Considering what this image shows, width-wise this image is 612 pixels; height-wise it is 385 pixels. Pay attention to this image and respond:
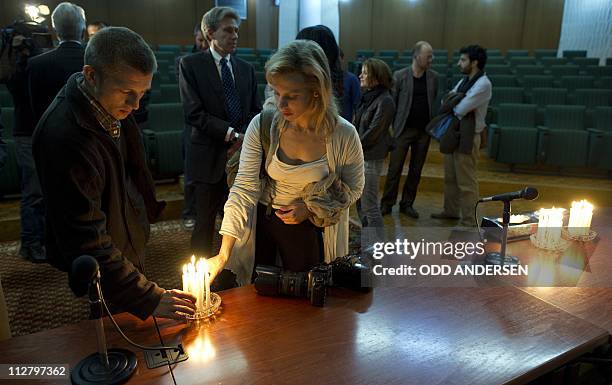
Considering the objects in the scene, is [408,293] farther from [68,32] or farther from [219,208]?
[68,32]

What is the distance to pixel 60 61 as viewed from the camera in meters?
2.30

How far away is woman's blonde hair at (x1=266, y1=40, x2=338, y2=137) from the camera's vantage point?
1450mm

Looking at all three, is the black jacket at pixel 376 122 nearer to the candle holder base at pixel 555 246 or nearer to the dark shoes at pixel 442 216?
the dark shoes at pixel 442 216

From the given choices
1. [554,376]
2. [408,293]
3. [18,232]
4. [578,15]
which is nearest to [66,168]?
[408,293]

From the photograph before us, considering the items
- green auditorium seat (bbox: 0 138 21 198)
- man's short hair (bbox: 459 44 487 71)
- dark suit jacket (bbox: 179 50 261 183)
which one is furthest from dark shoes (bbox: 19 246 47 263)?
man's short hair (bbox: 459 44 487 71)

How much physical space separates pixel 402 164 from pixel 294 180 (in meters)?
2.57

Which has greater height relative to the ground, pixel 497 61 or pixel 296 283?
pixel 497 61

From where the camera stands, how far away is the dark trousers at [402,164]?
159 inches

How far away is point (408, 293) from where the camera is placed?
1.43 meters

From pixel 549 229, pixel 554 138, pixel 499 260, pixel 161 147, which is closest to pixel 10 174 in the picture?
pixel 161 147

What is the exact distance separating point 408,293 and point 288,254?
472mm

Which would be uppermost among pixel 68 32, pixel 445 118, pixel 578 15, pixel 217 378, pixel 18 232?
pixel 578 15

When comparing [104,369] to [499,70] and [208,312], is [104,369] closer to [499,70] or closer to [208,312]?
[208,312]

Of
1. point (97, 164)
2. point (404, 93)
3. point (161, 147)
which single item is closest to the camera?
point (97, 164)
